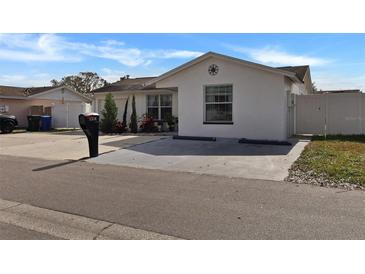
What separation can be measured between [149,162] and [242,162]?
8.64 feet

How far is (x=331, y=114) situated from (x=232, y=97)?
5303 mm

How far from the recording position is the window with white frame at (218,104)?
14352mm

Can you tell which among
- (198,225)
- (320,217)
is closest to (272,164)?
(320,217)

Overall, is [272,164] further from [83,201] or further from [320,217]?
[83,201]

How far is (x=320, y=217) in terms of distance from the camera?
15.9 feet

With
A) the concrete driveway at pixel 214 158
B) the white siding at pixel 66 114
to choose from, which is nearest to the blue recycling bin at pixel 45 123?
the white siding at pixel 66 114

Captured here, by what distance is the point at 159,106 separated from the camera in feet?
67.9

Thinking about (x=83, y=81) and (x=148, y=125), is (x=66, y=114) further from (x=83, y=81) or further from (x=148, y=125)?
(x=83, y=81)

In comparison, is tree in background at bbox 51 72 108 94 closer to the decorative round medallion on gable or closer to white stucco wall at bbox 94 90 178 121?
white stucco wall at bbox 94 90 178 121

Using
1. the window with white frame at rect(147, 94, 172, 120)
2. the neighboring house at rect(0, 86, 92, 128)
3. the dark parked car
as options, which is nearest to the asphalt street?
the window with white frame at rect(147, 94, 172, 120)

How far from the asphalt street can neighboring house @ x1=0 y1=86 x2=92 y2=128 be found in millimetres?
19188

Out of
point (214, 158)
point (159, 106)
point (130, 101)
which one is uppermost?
point (130, 101)

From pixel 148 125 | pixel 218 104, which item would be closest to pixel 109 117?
pixel 148 125

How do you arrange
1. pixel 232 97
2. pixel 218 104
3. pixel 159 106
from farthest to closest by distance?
pixel 159 106 → pixel 218 104 → pixel 232 97
